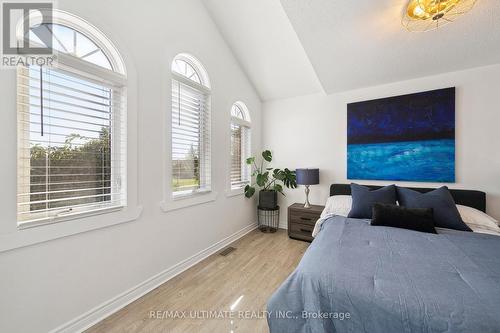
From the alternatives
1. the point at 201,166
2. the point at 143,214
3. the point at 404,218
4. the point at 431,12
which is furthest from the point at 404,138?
the point at 143,214

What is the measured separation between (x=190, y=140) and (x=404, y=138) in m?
2.91

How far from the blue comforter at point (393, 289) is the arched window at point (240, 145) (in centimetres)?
204

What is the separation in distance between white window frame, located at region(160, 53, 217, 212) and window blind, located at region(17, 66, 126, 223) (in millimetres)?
432

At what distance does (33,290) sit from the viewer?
123 cm

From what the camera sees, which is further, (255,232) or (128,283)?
(255,232)

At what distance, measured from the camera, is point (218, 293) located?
183 cm

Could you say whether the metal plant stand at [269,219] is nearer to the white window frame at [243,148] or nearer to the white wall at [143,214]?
the white window frame at [243,148]

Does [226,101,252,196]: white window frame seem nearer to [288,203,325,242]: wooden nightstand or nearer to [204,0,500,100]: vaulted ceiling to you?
[204,0,500,100]: vaulted ceiling

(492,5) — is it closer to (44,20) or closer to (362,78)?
(362,78)

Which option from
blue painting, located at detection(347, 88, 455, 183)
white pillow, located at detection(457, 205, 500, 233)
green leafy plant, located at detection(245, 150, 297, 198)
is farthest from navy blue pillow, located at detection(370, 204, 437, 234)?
green leafy plant, located at detection(245, 150, 297, 198)

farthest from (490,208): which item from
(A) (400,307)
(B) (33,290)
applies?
(B) (33,290)

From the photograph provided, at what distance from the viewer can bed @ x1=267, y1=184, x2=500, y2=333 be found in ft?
2.89

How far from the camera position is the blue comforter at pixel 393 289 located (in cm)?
88

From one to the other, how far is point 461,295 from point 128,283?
7.49 ft
